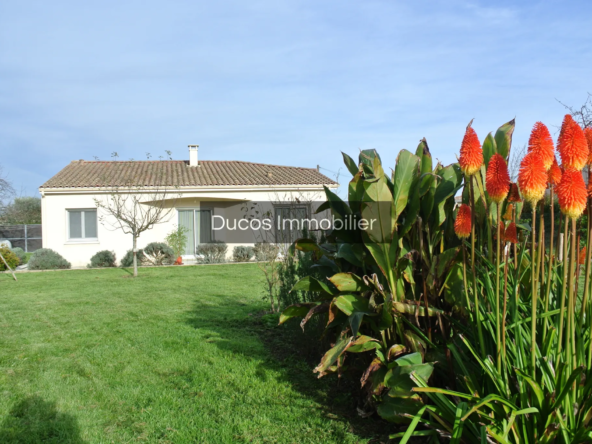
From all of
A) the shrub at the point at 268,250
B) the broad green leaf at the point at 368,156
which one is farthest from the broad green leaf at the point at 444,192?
the shrub at the point at 268,250

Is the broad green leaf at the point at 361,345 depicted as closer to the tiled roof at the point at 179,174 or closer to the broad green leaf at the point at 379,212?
the broad green leaf at the point at 379,212

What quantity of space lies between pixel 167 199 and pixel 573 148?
1936cm

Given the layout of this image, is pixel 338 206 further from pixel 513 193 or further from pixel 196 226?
pixel 196 226

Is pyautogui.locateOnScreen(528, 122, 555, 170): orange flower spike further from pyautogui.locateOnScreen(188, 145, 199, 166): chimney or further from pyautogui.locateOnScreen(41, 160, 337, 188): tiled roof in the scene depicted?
pyautogui.locateOnScreen(188, 145, 199, 166): chimney

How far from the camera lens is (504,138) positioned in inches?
109

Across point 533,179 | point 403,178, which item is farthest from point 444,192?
point 533,179

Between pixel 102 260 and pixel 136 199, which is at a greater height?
pixel 136 199

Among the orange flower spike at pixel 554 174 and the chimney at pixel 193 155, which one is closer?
the orange flower spike at pixel 554 174

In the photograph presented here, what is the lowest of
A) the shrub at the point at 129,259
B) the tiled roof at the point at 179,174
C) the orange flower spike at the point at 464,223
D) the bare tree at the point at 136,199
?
the shrub at the point at 129,259

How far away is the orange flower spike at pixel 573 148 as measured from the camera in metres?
1.77

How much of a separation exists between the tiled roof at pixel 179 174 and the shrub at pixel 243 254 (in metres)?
3.08

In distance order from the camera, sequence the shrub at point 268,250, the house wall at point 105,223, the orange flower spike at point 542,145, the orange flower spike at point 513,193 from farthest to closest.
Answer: the house wall at point 105,223 < the shrub at point 268,250 < the orange flower spike at point 513,193 < the orange flower spike at point 542,145

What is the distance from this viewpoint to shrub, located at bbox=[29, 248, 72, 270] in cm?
1788

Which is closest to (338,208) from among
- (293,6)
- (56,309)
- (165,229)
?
(293,6)
